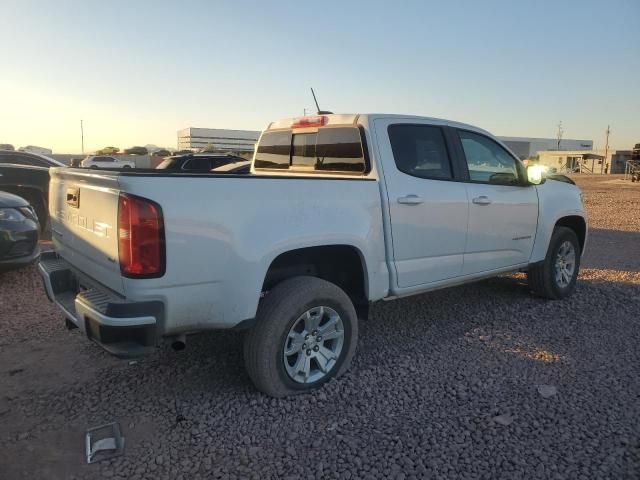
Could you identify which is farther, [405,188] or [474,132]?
[474,132]

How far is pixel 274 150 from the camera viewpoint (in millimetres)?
4922

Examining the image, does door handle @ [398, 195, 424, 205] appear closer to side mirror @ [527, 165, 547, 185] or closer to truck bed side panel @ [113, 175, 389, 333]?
truck bed side panel @ [113, 175, 389, 333]

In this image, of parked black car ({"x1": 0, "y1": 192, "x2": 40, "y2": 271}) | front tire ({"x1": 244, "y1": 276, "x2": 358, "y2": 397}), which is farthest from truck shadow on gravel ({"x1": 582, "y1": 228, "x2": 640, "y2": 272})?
parked black car ({"x1": 0, "y1": 192, "x2": 40, "y2": 271})

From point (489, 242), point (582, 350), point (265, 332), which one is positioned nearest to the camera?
point (265, 332)

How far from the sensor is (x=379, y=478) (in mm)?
2580

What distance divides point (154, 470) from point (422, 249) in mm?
2421

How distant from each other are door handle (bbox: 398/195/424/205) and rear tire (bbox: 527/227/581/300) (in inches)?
82.8

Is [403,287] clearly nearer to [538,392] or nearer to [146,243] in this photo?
[538,392]

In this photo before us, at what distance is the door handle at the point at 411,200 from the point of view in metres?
3.81

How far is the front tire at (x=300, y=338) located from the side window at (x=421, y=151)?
1.23 metres

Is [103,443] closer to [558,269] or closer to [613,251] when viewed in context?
[558,269]

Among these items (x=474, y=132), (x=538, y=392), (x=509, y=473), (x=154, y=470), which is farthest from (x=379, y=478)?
(x=474, y=132)

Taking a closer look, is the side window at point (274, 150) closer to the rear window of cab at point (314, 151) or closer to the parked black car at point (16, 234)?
the rear window of cab at point (314, 151)

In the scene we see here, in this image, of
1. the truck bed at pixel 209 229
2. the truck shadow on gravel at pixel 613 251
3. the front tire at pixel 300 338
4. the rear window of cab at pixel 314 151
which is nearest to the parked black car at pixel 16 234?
the truck bed at pixel 209 229
